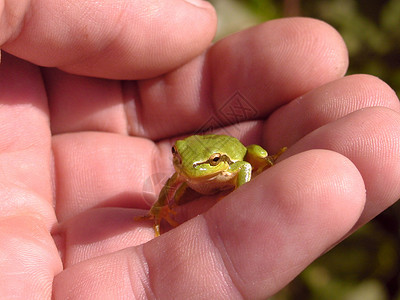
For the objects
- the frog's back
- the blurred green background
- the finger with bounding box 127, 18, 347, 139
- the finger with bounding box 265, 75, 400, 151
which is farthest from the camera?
the blurred green background

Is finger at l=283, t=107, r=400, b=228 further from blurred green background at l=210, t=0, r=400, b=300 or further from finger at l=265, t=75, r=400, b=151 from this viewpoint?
blurred green background at l=210, t=0, r=400, b=300

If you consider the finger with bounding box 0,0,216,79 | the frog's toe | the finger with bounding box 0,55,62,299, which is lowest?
the frog's toe

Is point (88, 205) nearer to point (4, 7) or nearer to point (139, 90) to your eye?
point (139, 90)

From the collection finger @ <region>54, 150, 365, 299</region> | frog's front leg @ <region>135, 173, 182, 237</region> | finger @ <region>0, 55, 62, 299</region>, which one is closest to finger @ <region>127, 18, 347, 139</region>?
frog's front leg @ <region>135, 173, 182, 237</region>

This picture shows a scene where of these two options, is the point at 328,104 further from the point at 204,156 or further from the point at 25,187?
the point at 25,187

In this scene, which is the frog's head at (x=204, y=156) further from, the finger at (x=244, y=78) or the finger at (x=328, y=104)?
the finger at (x=244, y=78)

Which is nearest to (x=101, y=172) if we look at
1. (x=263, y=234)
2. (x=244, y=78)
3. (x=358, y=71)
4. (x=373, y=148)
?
(x=244, y=78)

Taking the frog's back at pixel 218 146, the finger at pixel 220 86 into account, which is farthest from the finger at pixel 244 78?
the frog's back at pixel 218 146
